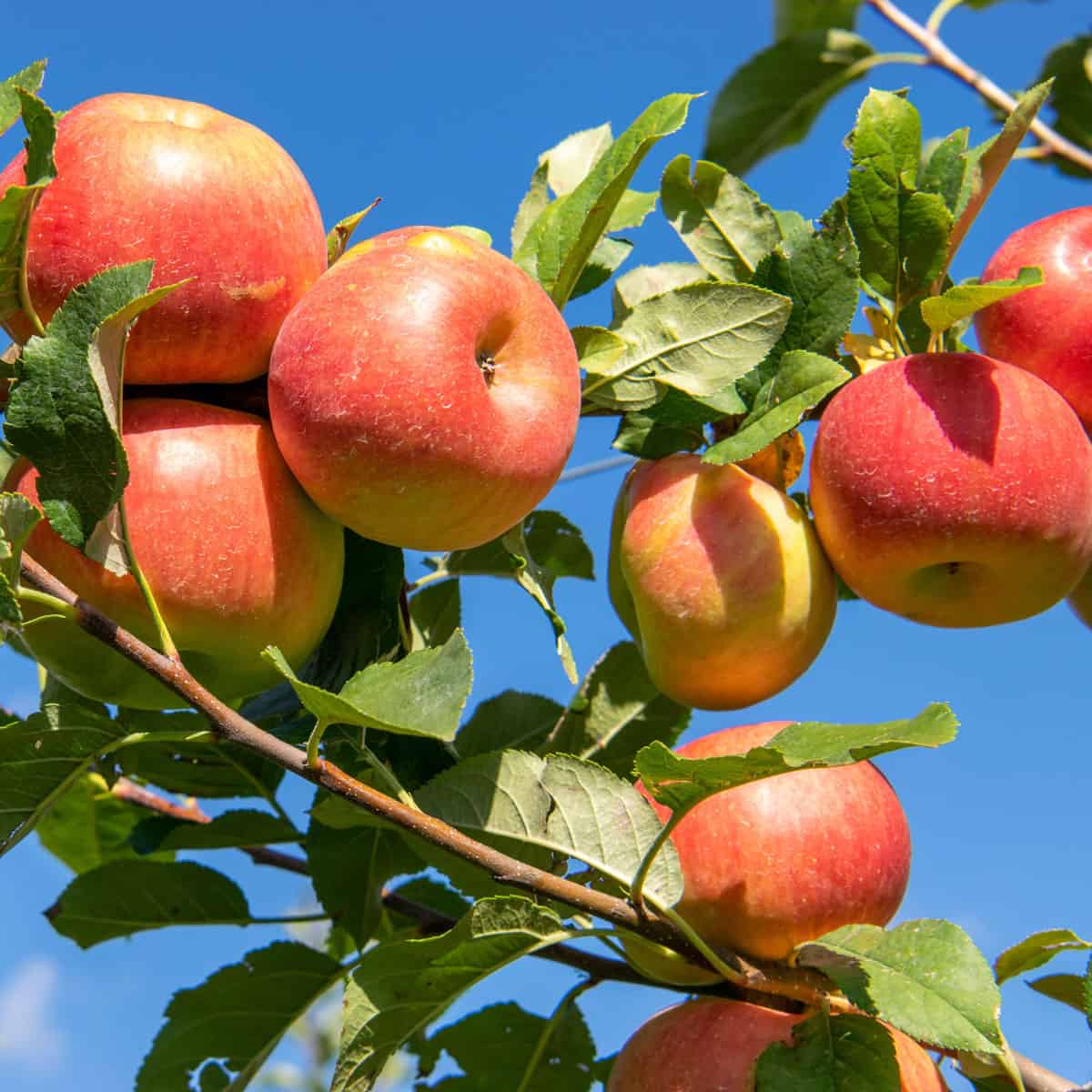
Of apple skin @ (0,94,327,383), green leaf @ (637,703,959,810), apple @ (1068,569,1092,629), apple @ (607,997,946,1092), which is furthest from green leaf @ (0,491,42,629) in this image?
apple @ (1068,569,1092,629)

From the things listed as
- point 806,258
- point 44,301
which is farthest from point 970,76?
point 44,301

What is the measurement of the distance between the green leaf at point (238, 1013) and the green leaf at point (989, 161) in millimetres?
1001

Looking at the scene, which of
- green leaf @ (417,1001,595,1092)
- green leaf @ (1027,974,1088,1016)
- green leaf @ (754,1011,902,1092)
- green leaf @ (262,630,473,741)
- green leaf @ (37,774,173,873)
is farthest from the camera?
green leaf @ (37,774,173,873)

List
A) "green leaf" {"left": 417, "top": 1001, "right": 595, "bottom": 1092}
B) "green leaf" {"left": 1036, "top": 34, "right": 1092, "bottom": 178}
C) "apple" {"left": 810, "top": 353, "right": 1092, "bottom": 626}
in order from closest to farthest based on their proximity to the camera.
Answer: "apple" {"left": 810, "top": 353, "right": 1092, "bottom": 626} → "green leaf" {"left": 417, "top": 1001, "right": 595, "bottom": 1092} → "green leaf" {"left": 1036, "top": 34, "right": 1092, "bottom": 178}

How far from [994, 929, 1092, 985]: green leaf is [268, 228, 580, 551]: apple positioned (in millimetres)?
584

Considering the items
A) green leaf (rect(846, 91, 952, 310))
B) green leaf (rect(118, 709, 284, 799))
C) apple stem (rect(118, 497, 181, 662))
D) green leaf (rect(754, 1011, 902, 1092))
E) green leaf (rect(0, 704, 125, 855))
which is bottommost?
green leaf (rect(754, 1011, 902, 1092))

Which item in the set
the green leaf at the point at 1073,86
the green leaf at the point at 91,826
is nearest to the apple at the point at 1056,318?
the green leaf at the point at 91,826

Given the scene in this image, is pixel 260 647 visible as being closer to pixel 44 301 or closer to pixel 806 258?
pixel 44 301

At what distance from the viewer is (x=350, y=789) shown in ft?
3.31

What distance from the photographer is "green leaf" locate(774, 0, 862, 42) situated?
128 inches

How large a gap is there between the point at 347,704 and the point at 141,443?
322 millimetres

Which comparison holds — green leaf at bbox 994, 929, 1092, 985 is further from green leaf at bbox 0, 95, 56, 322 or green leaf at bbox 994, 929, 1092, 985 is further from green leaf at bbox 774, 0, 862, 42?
green leaf at bbox 774, 0, 862, 42

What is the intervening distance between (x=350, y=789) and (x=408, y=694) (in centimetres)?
14

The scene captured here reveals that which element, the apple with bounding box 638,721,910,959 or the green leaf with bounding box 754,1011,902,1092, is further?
the apple with bounding box 638,721,910,959
